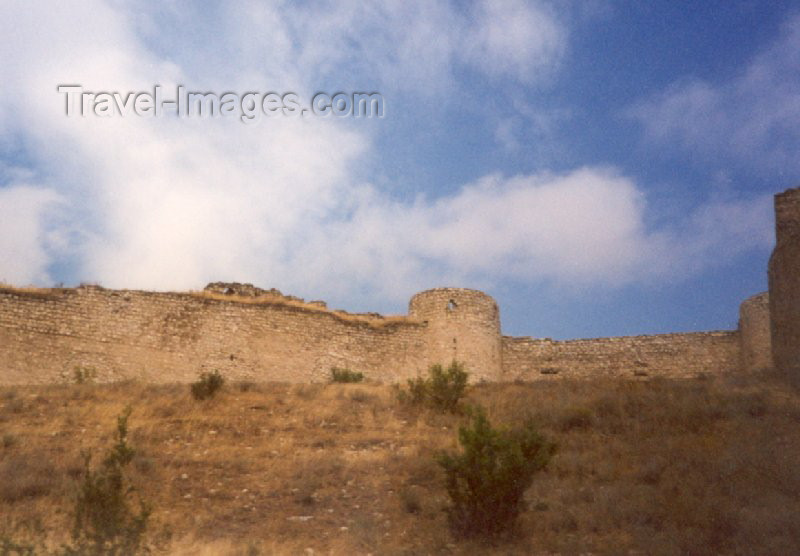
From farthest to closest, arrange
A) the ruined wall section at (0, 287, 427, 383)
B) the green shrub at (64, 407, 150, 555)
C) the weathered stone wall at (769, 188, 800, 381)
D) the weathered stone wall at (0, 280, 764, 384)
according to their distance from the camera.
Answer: the weathered stone wall at (0, 280, 764, 384) < the ruined wall section at (0, 287, 427, 383) < the weathered stone wall at (769, 188, 800, 381) < the green shrub at (64, 407, 150, 555)

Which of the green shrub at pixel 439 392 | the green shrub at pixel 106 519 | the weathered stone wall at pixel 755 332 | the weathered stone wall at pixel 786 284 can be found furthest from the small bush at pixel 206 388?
the weathered stone wall at pixel 755 332

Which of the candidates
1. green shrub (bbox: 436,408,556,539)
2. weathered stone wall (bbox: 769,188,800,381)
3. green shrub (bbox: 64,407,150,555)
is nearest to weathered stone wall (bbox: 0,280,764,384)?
weathered stone wall (bbox: 769,188,800,381)

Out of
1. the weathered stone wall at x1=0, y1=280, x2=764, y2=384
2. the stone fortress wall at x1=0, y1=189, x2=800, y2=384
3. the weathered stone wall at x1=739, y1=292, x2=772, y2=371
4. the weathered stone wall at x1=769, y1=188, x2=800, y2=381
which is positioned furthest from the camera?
the weathered stone wall at x1=739, y1=292, x2=772, y2=371

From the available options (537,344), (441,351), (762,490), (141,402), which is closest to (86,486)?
(141,402)

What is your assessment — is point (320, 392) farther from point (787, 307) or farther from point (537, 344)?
point (537, 344)

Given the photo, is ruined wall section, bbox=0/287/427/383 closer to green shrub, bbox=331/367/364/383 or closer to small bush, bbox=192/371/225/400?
green shrub, bbox=331/367/364/383

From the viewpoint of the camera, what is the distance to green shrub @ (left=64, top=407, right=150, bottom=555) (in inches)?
255

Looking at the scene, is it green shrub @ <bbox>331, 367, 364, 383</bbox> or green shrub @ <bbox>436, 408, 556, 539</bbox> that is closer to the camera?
green shrub @ <bbox>436, 408, 556, 539</bbox>

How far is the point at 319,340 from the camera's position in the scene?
19859mm

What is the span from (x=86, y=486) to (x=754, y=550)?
6377mm

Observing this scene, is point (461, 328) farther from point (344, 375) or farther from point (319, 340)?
point (344, 375)

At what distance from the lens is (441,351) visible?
2155 cm

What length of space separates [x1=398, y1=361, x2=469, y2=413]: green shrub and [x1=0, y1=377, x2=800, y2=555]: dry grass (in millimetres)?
316

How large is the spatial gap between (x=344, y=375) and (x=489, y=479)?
1125cm
